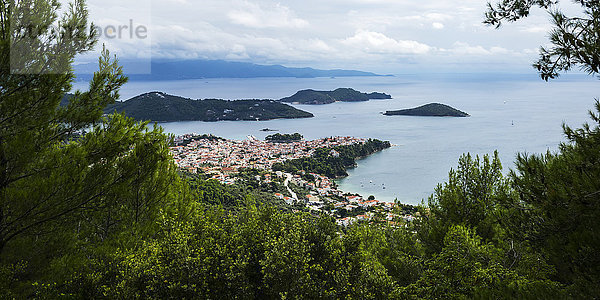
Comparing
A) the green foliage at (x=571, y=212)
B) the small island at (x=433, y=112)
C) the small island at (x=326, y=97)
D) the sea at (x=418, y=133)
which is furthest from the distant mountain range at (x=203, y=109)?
the green foliage at (x=571, y=212)

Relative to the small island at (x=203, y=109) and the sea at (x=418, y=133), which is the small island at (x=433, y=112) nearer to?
the sea at (x=418, y=133)

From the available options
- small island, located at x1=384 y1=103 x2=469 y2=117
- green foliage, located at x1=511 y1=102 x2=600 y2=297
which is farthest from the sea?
green foliage, located at x1=511 y1=102 x2=600 y2=297

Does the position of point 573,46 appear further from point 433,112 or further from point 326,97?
point 326,97

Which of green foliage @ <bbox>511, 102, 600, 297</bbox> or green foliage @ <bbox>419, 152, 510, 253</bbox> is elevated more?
green foliage @ <bbox>511, 102, 600, 297</bbox>

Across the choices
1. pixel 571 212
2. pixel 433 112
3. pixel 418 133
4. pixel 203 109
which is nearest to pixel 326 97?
pixel 433 112

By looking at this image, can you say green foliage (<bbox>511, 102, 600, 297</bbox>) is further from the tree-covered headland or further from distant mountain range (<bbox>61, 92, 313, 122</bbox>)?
distant mountain range (<bbox>61, 92, 313, 122</bbox>)
